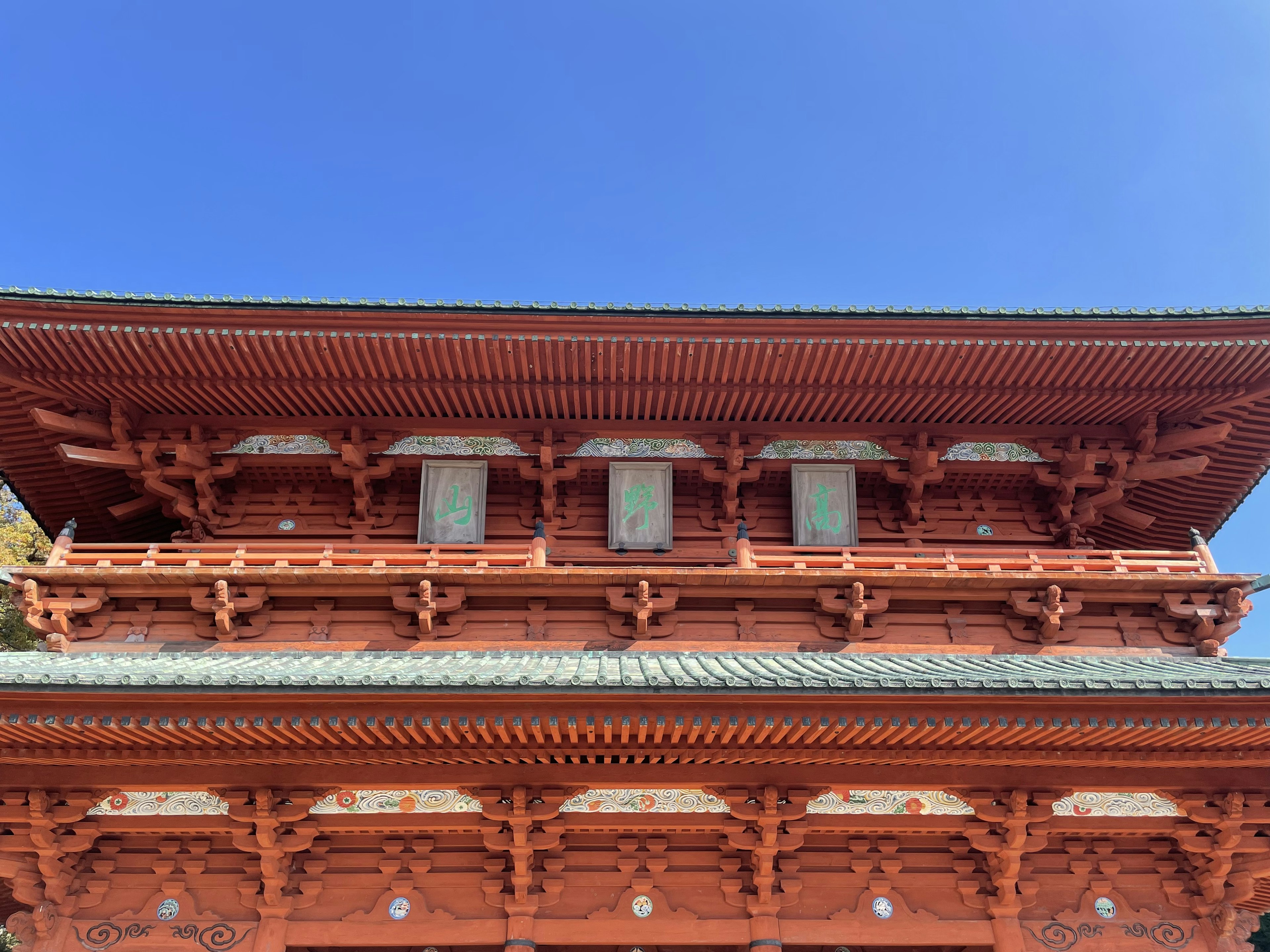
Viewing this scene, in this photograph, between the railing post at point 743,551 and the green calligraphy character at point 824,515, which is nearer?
the railing post at point 743,551

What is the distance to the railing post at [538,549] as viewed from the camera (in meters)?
11.0

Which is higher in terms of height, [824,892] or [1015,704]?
[1015,704]

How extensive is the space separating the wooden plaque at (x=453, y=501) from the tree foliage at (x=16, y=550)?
12.4 meters

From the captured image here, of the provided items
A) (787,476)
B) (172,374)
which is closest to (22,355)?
(172,374)

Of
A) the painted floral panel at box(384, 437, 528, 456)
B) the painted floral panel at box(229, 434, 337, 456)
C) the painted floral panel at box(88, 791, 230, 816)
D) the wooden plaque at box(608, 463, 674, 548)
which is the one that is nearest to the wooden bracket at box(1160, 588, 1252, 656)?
the wooden plaque at box(608, 463, 674, 548)

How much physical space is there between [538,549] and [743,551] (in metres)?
2.68

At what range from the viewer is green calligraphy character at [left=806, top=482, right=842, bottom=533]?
12258mm

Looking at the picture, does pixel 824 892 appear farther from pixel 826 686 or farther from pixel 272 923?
pixel 272 923

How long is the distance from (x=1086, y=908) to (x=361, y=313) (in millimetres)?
10441

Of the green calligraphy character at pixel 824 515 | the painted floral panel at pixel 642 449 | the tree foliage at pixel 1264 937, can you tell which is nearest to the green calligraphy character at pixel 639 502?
the painted floral panel at pixel 642 449

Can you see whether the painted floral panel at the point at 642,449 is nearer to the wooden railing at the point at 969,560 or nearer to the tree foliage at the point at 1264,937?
the wooden railing at the point at 969,560

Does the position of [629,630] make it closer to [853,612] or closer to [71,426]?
[853,612]

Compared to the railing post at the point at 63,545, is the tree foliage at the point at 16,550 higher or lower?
higher

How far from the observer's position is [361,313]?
1085 cm
